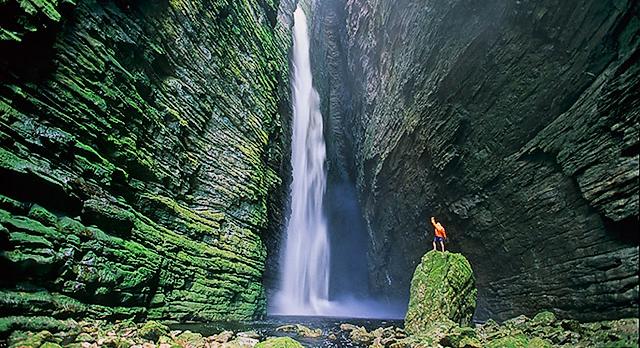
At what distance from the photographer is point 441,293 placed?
10.5 metres

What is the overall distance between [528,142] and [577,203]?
112 inches

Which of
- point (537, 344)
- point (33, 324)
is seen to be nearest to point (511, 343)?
point (537, 344)

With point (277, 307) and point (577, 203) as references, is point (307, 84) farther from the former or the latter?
point (577, 203)

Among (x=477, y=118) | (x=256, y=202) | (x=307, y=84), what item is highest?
(x=307, y=84)

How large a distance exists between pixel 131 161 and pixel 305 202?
17.7 meters

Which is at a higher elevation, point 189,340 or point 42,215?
point 42,215

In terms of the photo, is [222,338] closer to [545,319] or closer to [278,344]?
[278,344]

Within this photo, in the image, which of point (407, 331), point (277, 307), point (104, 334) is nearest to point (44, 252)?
point (104, 334)

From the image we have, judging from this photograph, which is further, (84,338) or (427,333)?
(427,333)

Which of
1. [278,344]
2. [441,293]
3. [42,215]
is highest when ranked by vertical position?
[42,215]

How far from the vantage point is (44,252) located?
6.68 meters

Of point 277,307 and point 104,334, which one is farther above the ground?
point 277,307

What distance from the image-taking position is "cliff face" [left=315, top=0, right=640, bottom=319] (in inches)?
336

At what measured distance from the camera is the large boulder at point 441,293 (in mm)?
10266
